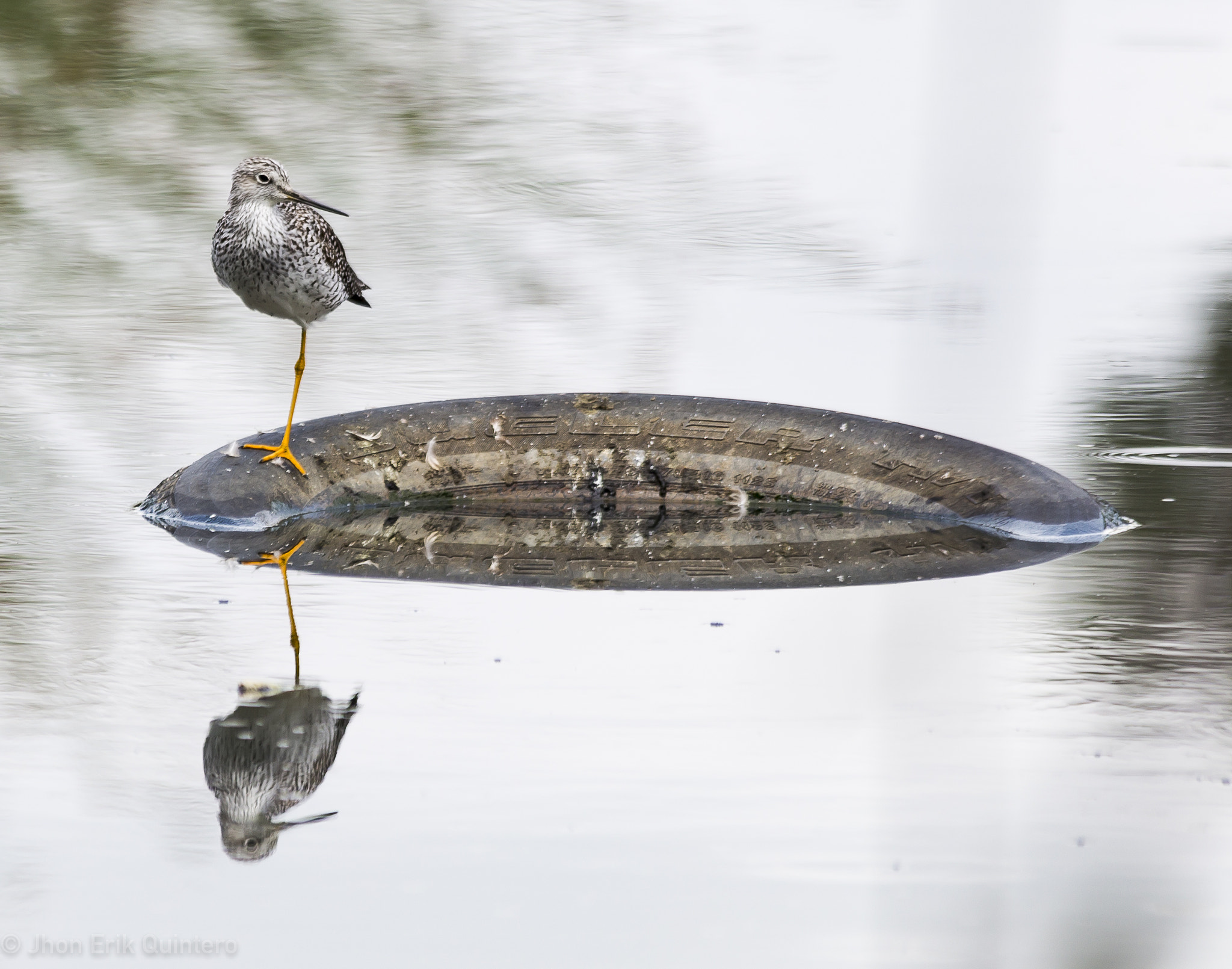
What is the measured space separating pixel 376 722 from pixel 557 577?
1438mm

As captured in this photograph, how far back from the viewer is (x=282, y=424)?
720cm

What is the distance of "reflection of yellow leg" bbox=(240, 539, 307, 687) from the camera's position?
4.80 m

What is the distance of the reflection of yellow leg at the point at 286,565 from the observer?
4.80 meters

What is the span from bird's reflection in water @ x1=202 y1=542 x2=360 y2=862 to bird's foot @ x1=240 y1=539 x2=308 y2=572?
1.07 meters

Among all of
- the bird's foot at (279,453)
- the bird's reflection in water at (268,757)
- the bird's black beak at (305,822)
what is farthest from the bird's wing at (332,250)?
the bird's black beak at (305,822)

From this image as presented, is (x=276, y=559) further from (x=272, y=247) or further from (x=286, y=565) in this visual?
(x=272, y=247)

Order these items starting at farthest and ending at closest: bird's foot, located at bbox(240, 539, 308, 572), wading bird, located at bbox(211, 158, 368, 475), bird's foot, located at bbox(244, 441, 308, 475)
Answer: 1. bird's foot, located at bbox(244, 441, 308, 475)
2. wading bird, located at bbox(211, 158, 368, 475)
3. bird's foot, located at bbox(240, 539, 308, 572)

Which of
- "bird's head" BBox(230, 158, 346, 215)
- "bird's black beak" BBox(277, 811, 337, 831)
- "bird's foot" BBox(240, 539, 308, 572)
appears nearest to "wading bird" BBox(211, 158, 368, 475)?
"bird's head" BBox(230, 158, 346, 215)

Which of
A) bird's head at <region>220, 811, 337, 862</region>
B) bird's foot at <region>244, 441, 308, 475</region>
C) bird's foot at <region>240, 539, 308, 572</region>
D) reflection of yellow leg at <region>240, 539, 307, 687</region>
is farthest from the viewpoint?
bird's foot at <region>244, 441, 308, 475</region>

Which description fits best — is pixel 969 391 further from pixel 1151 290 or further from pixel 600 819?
pixel 600 819

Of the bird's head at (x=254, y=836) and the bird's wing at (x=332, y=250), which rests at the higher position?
the bird's wing at (x=332, y=250)

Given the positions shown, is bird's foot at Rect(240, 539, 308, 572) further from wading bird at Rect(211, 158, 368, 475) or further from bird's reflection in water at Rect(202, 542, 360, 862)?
bird's reflection in water at Rect(202, 542, 360, 862)

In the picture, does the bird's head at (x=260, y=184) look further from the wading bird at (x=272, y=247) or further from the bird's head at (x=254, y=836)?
the bird's head at (x=254, y=836)

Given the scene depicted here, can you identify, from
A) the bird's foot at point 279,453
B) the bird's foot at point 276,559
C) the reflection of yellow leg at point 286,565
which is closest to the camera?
the reflection of yellow leg at point 286,565
